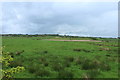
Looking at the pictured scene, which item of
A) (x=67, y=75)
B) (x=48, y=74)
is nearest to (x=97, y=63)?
(x=67, y=75)

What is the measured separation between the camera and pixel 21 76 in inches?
441

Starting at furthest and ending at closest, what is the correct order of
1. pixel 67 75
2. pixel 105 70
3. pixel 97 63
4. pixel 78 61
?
pixel 78 61 → pixel 97 63 → pixel 105 70 → pixel 67 75

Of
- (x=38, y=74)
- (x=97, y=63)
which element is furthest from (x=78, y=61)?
(x=38, y=74)

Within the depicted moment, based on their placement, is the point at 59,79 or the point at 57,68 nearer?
the point at 59,79

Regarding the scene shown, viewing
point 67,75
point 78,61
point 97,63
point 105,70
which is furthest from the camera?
point 78,61

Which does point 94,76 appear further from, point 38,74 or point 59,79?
point 38,74

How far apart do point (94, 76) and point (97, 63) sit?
339 centimetres

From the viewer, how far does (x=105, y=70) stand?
12297 mm

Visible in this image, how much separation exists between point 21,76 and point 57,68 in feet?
10.2

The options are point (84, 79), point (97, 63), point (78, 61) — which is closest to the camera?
point (84, 79)

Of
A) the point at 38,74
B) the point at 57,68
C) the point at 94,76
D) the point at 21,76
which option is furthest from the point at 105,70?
the point at 21,76

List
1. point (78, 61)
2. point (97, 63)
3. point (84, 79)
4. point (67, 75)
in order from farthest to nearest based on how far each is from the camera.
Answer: point (78, 61)
point (97, 63)
point (67, 75)
point (84, 79)

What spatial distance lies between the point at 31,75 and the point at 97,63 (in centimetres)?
627

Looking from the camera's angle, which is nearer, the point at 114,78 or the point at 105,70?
the point at 114,78
